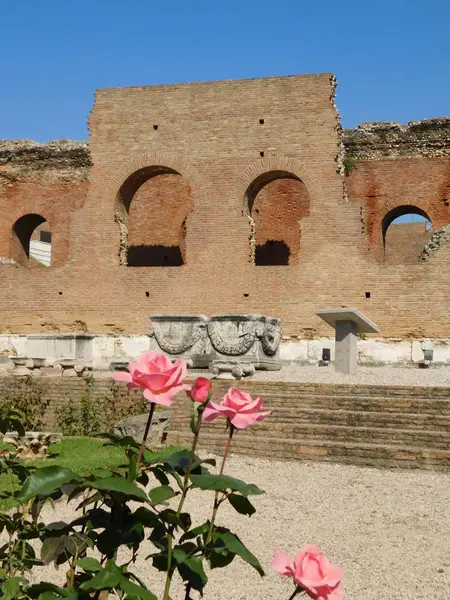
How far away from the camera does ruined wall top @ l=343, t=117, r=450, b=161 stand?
1830 centimetres

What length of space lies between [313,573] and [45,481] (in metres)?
0.67

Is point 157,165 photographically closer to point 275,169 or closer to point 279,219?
point 275,169

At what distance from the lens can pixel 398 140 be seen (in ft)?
61.1

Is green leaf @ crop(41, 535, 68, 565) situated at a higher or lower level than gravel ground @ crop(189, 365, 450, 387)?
lower

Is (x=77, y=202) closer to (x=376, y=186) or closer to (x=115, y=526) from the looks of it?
(x=376, y=186)

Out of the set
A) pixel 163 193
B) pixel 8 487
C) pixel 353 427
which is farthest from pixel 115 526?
pixel 163 193

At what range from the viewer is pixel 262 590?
13.7ft

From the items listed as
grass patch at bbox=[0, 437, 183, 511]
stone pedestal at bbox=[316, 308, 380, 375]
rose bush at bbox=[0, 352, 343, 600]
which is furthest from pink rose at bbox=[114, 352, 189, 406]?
stone pedestal at bbox=[316, 308, 380, 375]

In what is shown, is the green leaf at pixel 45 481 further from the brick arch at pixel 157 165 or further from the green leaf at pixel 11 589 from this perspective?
the brick arch at pixel 157 165

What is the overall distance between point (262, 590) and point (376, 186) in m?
15.7

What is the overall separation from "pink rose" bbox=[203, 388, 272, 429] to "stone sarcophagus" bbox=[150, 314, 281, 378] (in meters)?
11.5

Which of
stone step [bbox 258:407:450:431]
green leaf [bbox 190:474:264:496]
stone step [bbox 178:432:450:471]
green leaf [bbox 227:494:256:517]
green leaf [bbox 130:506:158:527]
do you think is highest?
green leaf [bbox 190:474:264:496]

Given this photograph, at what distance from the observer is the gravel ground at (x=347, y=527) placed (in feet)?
13.9

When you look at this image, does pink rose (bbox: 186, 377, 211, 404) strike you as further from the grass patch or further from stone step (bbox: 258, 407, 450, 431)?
stone step (bbox: 258, 407, 450, 431)
